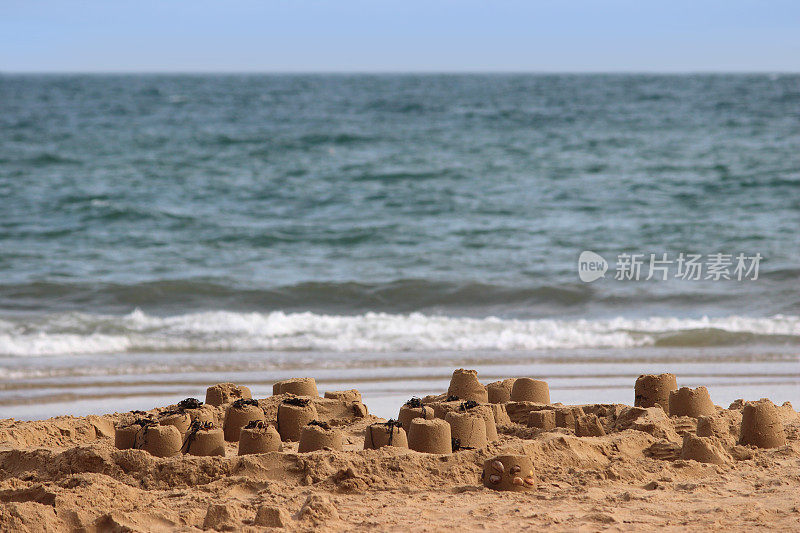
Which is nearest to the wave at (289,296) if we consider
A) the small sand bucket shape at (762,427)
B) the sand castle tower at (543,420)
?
the sand castle tower at (543,420)

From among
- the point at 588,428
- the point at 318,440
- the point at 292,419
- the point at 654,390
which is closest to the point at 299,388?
the point at 292,419

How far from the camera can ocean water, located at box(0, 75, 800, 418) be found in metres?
7.10

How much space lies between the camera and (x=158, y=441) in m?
4.02

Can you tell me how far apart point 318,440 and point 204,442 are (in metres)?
0.50

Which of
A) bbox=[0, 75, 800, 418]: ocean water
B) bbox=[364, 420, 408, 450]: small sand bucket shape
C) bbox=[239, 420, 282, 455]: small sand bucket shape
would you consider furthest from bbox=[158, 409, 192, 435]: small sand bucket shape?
bbox=[0, 75, 800, 418]: ocean water

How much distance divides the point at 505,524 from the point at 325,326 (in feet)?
17.8

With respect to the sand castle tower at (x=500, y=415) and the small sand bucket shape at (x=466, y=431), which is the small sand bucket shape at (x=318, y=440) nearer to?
the small sand bucket shape at (x=466, y=431)

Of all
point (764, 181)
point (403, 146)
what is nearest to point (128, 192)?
point (403, 146)

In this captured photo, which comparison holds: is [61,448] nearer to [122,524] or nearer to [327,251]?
[122,524]

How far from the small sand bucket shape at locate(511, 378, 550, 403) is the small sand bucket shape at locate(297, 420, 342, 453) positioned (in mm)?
1223

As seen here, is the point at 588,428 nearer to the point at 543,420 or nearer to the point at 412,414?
the point at 543,420

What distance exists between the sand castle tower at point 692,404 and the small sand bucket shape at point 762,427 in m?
0.33

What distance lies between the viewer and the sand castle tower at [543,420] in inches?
174

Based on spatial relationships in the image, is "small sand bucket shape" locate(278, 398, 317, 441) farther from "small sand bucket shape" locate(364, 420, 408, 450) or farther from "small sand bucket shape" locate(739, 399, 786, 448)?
"small sand bucket shape" locate(739, 399, 786, 448)
